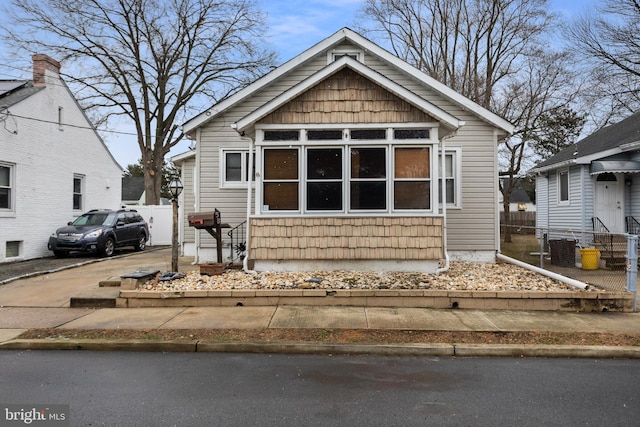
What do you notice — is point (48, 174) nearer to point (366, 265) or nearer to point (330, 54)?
point (330, 54)

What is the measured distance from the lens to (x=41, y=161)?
14234mm

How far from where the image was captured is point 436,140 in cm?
895

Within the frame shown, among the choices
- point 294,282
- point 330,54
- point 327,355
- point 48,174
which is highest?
point 330,54

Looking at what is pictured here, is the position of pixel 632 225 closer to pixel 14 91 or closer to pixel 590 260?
pixel 590 260

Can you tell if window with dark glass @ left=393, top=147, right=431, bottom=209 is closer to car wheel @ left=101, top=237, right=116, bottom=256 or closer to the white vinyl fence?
car wheel @ left=101, top=237, right=116, bottom=256

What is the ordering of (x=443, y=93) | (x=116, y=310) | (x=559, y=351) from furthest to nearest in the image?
(x=443, y=93) → (x=116, y=310) → (x=559, y=351)

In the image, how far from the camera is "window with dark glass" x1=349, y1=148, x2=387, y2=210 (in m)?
9.00

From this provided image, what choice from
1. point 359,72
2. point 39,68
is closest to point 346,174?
point 359,72

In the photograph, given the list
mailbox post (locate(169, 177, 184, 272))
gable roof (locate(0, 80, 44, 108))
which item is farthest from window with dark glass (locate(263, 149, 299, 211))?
gable roof (locate(0, 80, 44, 108))

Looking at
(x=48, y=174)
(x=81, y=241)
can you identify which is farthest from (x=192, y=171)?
(x=48, y=174)

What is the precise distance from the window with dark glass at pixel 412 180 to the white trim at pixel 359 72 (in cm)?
81

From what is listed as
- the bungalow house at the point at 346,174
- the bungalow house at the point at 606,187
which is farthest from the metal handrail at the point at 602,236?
the bungalow house at the point at 346,174

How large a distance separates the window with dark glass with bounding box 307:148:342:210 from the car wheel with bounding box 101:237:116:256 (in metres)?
8.50

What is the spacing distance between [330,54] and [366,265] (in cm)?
618
